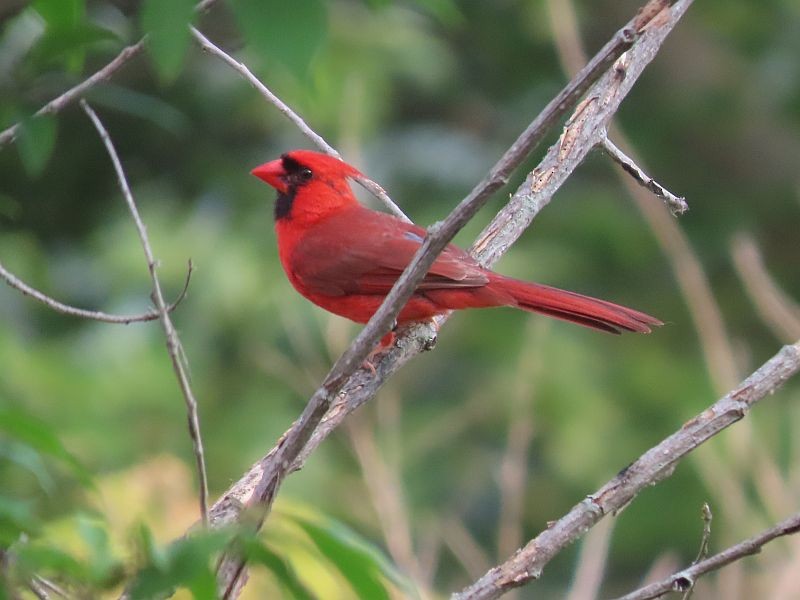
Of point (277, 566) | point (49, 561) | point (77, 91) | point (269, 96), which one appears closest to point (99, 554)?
point (49, 561)

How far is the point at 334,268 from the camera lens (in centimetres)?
336

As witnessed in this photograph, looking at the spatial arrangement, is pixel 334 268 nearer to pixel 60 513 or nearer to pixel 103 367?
pixel 60 513

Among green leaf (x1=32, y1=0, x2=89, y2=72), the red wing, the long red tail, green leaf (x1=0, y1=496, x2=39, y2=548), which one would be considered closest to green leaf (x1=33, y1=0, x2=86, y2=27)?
green leaf (x1=32, y1=0, x2=89, y2=72)

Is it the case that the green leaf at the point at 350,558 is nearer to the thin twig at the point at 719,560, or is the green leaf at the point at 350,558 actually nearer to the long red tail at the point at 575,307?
the thin twig at the point at 719,560

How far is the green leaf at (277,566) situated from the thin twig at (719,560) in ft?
2.23

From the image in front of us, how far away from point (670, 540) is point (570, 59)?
8.86ft

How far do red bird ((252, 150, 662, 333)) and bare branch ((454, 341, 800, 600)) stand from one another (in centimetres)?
74

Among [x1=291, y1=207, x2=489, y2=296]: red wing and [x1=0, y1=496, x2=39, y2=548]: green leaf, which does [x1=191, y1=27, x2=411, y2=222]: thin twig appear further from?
[x1=0, y1=496, x2=39, y2=548]: green leaf

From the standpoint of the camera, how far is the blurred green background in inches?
161

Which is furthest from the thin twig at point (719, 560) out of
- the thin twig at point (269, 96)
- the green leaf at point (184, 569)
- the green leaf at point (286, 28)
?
the thin twig at point (269, 96)

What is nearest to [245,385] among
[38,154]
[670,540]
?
[670,540]

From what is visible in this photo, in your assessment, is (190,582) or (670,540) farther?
(670,540)

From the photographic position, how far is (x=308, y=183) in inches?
144

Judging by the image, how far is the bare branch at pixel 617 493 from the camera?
1.89m
